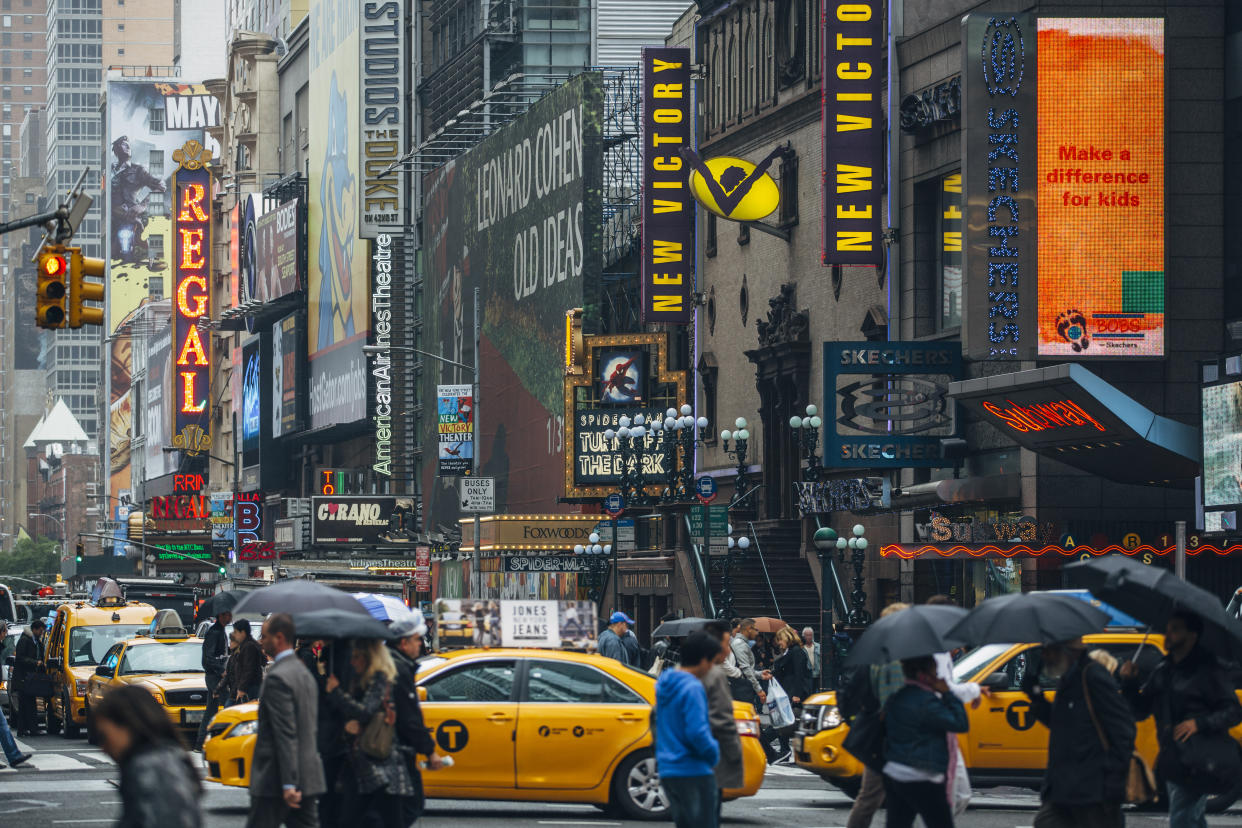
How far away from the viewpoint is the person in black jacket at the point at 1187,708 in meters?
12.2

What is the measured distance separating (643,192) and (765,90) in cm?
509

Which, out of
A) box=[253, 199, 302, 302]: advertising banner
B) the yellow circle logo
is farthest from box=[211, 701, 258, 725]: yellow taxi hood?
box=[253, 199, 302, 302]: advertising banner

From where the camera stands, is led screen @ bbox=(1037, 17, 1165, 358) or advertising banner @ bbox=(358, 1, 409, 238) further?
advertising banner @ bbox=(358, 1, 409, 238)

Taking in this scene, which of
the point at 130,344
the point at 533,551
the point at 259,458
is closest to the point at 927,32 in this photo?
the point at 533,551

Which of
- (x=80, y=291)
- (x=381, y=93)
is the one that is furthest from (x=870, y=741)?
(x=381, y=93)

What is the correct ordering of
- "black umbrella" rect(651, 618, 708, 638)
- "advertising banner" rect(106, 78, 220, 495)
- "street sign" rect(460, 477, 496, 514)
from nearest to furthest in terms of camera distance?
"black umbrella" rect(651, 618, 708, 638) < "street sign" rect(460, 477, 496, 514) < "advertising banner" rect(106, 78, 220, 495)

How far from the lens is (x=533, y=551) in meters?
59.8

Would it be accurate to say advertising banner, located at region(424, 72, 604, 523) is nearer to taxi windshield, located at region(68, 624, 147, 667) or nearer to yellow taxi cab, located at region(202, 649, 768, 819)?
Result: taxi windshield, located at region(68, 624, 147, 667)

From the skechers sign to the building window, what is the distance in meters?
1.01

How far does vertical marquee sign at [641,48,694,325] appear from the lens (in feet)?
165

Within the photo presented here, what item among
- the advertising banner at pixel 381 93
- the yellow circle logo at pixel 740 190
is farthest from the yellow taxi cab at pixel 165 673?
the advertising banner at pixel 381 93

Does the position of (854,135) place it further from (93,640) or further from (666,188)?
(93,640)

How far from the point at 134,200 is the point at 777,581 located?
15006 centimetres

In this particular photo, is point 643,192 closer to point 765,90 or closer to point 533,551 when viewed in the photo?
point 765,90
